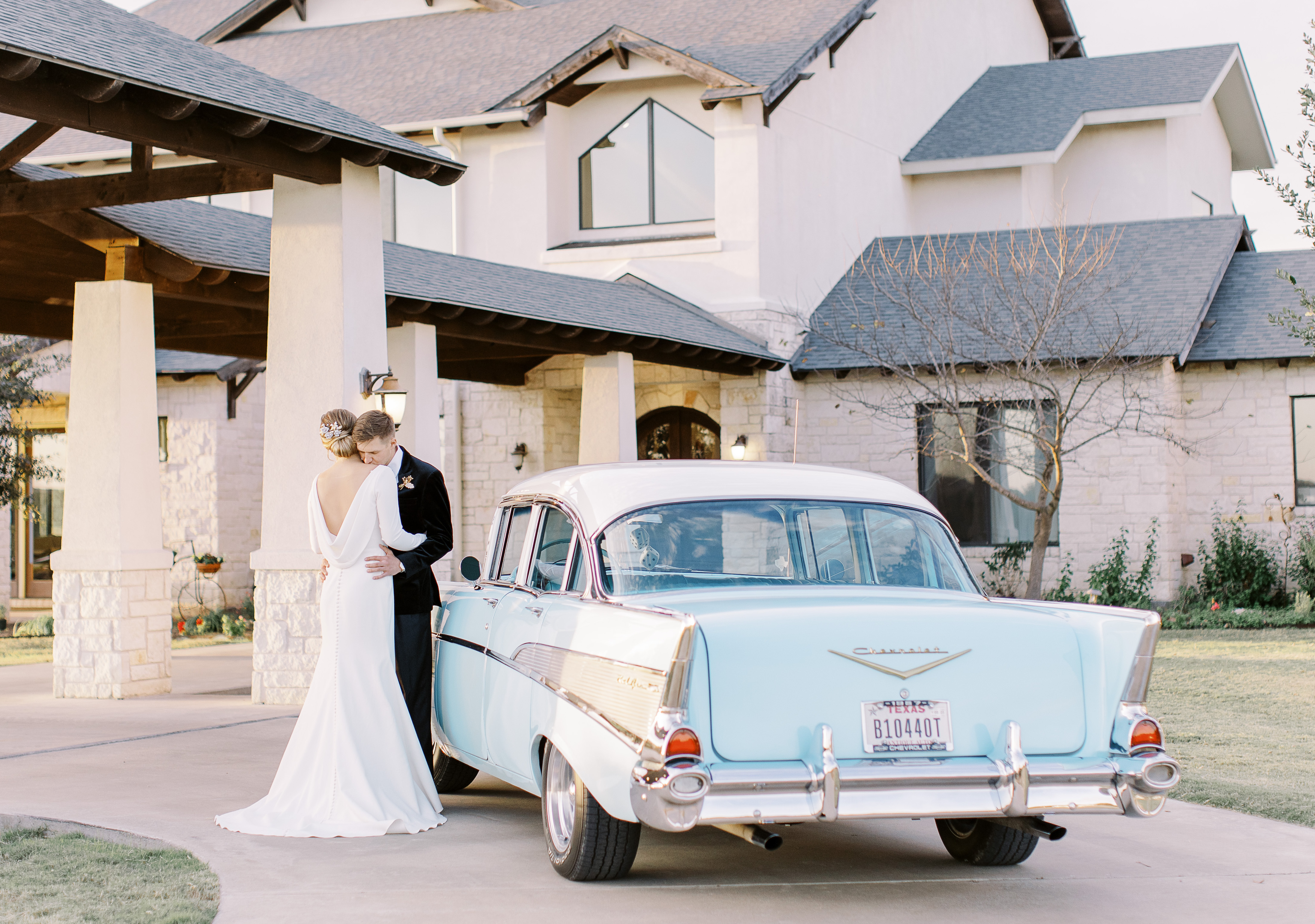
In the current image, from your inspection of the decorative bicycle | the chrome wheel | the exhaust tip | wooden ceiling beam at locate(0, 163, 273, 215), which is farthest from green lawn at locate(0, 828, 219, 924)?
the decorative bicycle

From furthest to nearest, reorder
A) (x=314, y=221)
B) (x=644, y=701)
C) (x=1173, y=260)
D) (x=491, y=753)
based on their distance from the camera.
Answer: (x=1173, y=260), (x=314, y=221), (x=491, y=753), (x=644, y=701)

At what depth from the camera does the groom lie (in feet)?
23.1

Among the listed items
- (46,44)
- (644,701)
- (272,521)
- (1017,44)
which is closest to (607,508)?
(644,701)

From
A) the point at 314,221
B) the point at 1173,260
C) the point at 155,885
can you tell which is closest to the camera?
the point at 155,885

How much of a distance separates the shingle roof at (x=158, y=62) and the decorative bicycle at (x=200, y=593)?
1216 centimetres

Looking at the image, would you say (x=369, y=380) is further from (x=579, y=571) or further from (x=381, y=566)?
(x=579, y=571)

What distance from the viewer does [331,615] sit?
22.2ft

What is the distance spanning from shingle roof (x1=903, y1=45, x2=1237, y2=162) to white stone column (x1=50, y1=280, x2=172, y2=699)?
14.8m

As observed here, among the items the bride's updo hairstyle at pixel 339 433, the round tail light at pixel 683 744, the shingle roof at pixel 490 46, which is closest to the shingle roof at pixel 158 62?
the bride's updo hairstyle at pixel 339 433

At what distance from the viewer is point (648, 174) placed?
20531 millimetres

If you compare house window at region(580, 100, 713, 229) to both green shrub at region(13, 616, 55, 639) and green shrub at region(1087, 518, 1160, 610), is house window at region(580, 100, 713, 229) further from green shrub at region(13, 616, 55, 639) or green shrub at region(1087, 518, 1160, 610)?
green shrub at region(13, 616, 55, 639)

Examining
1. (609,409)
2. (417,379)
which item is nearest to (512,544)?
(417,379)

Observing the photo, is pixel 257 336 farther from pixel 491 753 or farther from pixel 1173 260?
pixel 1173 260

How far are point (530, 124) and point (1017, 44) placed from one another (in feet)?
39.3
